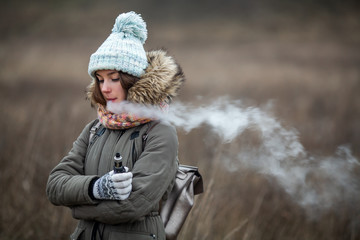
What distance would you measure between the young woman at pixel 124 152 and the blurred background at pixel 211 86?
115 cm

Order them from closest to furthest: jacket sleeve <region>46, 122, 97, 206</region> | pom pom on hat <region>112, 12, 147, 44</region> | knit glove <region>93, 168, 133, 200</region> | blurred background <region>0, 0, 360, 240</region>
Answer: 1. knit glove <region>93, 168, 133, 200</region>
2. jacket sleeve <region>46, 122, 97, 206</region>
3. pom pom on hat <region>112, 12, 147, 44</region>
4. blurred background <region>0, 0, 360, 240</region>

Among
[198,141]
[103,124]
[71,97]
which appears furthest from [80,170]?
[71,97]

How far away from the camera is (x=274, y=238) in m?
3.85

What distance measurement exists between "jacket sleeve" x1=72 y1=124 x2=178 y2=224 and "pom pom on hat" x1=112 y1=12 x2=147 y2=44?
55cm

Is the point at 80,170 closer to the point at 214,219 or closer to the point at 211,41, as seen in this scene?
the point at 214,219

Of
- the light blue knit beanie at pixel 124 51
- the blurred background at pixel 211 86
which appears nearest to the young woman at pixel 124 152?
the light blue knit beanie at pixel 124 51

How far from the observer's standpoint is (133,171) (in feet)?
5.99

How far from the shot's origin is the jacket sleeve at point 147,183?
177 cm

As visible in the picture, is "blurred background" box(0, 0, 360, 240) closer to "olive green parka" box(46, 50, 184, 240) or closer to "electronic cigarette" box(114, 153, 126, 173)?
"olive green parka" box(46, 50, 184, 240)

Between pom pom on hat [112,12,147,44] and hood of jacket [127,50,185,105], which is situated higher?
pom pom on hat [112,12,147,44]

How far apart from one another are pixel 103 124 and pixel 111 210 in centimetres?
47

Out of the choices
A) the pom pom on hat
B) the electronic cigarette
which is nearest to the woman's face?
the pom pom on hat

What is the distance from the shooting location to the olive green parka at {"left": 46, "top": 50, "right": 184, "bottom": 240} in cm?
179

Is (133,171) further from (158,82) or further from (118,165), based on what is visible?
(158,82)
